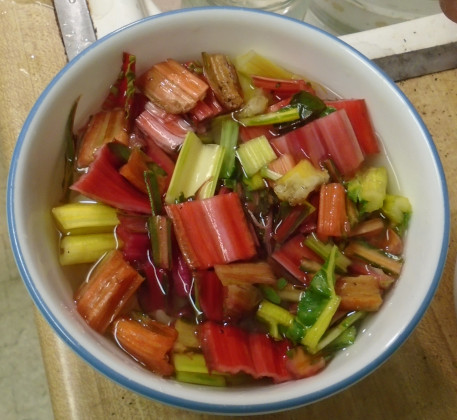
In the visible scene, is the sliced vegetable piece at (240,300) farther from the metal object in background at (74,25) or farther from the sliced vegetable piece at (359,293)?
the metal object in background at (74,25)

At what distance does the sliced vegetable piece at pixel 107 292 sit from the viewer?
1.95 feet

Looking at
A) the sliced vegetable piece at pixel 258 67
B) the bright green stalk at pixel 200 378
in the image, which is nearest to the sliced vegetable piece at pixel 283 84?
the sliced vegetable piece at pixel 258 67

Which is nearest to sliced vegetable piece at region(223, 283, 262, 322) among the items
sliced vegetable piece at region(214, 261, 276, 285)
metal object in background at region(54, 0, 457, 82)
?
sliced vegetable piece at region(214, 261, 276, 285)

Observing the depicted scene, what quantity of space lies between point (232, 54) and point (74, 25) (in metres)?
0.25

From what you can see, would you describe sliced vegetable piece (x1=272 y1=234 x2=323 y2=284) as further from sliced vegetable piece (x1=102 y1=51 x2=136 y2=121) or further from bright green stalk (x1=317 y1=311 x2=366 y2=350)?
sliced vegetable piece (x1=102 y1=51 x2=136 y2=121)

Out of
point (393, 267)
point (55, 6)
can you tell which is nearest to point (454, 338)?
point (393, 267)

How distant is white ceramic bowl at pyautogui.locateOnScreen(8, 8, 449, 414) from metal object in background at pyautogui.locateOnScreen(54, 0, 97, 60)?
160mm

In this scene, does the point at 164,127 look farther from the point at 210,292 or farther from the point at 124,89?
the point at 210,292

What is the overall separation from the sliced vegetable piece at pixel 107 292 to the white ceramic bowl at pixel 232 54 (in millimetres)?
18

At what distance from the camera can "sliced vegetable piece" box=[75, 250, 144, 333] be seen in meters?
0.59

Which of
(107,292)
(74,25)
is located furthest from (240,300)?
(74,25)


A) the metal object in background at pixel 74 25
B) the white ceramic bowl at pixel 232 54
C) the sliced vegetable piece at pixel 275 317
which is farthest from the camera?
the metal object in background at pixel 74 25

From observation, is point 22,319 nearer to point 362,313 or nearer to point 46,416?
point 46,416

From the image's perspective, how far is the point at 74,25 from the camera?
822 millimetres
